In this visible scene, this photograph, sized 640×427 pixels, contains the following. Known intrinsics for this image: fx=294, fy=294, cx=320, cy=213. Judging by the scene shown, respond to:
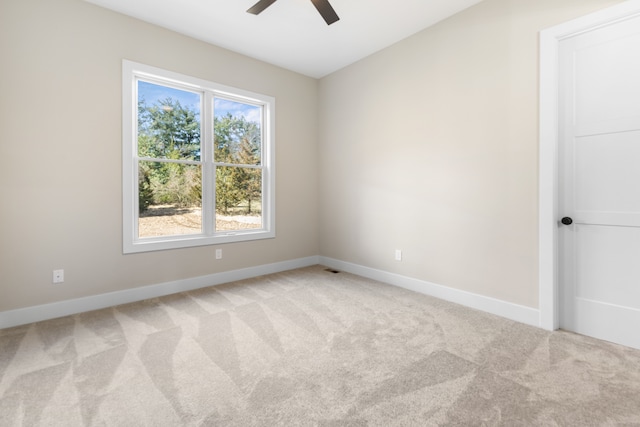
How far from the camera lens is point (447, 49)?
304cm

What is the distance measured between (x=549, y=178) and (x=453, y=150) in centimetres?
89

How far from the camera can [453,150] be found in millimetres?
3025

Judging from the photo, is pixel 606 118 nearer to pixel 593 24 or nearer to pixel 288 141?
pixel 593 24

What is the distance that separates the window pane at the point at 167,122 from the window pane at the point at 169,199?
0.15 metres

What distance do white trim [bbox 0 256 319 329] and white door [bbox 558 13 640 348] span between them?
3286mm

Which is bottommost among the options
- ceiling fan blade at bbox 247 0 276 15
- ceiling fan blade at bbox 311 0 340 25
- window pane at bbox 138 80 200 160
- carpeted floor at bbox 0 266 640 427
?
carpeted floor at bbox 0 266 640 427

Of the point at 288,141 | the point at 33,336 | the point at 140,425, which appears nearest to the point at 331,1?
the point at 288,141

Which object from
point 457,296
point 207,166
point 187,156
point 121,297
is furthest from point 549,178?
point 121,297

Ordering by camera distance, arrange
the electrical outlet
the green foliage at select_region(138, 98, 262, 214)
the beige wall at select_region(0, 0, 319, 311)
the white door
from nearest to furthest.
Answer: the white door, the beige wall at select_region(0, 0, 319, 311), the electrical outlet, the green foliage at select_region(138, 98, 262, 214)

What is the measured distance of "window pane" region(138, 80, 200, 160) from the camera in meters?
3.23

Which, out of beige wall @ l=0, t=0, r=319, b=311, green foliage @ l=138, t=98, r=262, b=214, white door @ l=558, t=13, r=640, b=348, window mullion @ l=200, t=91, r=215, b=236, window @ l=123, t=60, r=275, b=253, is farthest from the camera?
window mullion @ l=200, t=91, r=215, b=236

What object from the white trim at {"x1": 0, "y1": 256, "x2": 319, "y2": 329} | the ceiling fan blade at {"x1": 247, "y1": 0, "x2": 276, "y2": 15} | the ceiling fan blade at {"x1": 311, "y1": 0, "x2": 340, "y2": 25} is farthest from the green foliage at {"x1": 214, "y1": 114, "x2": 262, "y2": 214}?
the ceiling fan blade at {"x1": 311, "y1": 0, "x2": 340, "y2": 25}

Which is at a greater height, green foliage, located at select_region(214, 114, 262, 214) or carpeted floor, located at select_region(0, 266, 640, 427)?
green foliage, located at select_region(214, 114, 262, 214)

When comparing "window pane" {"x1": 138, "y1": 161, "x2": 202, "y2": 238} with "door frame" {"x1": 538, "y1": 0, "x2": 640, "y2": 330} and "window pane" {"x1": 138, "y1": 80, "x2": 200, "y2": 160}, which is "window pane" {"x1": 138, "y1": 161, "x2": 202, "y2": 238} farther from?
"door frame" {"x1": 538, "y1": 0, "x2": 640, "y2": 330}
